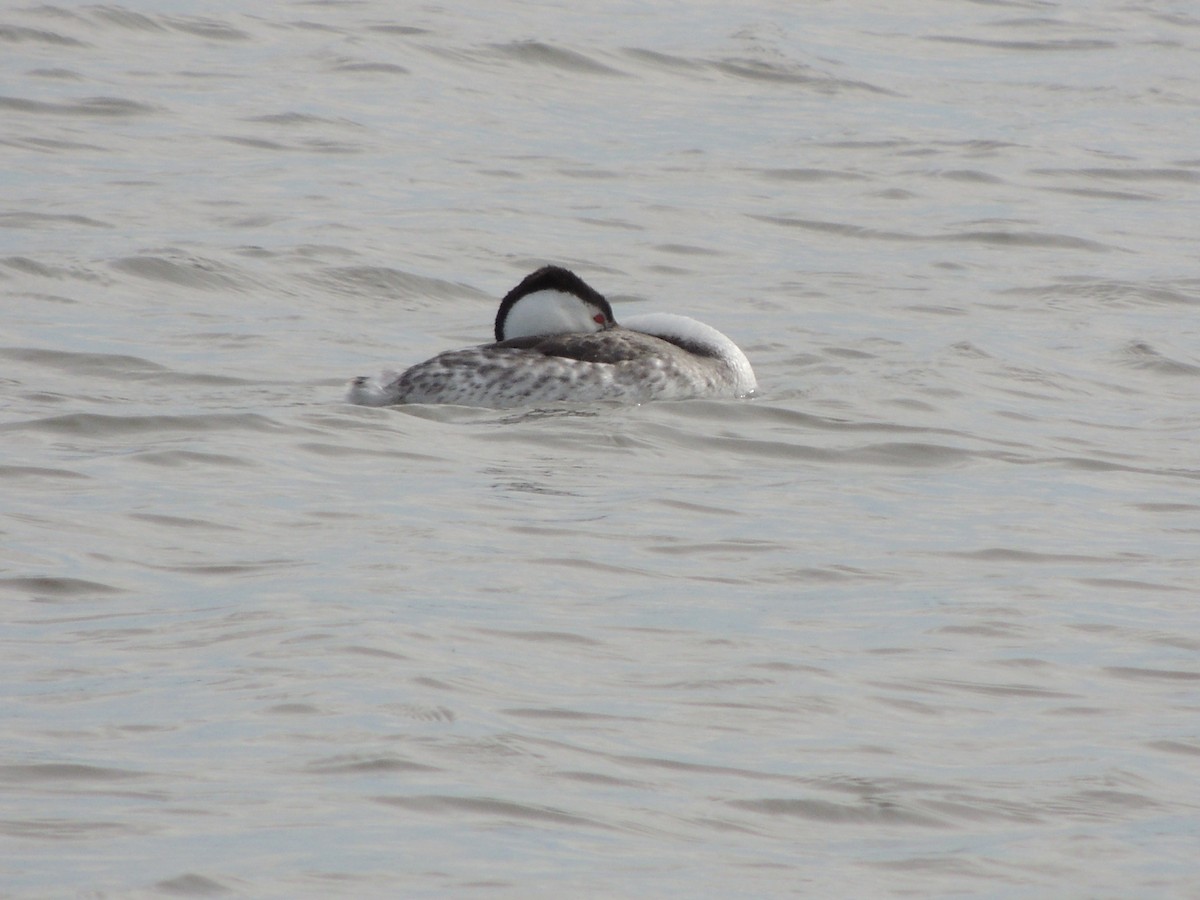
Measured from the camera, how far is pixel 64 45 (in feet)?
65.4

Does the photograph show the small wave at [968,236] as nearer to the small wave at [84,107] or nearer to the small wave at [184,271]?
the small wave at [184,271]

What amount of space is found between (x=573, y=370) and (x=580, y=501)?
1.91 meters

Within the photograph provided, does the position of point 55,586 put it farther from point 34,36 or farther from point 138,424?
point 34,36

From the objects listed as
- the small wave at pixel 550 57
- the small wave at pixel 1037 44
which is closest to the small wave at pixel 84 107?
the small wave at pixel 550 57

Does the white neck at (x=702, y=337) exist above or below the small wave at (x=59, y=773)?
above

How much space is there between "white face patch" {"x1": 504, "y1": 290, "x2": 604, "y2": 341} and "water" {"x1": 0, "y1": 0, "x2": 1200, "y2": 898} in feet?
2.31

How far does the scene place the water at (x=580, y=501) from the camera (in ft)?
17.3

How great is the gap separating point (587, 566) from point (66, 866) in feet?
10.5

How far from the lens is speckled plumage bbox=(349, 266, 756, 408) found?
404 inches

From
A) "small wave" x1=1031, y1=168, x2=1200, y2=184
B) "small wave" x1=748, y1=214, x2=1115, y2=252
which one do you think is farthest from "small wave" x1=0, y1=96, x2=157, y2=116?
"small wave" x1=1031, y1=168, x2=1200, y2=184

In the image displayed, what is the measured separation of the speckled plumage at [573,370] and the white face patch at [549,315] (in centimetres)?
4

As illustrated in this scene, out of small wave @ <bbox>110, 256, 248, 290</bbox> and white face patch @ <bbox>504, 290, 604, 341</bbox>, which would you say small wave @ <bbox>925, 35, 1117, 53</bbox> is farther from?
white face patch @ <bbox>504, 290, 604, 341</bbox>

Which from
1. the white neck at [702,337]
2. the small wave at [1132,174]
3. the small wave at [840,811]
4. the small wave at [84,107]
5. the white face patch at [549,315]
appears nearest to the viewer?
the small wave at [840,811]

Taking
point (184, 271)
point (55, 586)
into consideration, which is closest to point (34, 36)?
point (184, 271)
